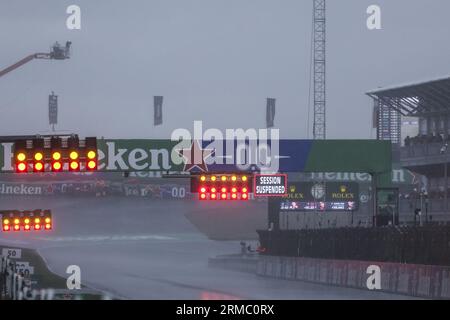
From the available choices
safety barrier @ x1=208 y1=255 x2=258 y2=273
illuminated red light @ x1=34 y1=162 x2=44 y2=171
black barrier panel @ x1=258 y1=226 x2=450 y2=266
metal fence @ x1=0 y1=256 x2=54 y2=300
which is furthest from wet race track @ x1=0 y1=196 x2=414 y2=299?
illuminated red light @ x1=34 y1=162 x2=44 y2=171

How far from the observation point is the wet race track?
234 feet

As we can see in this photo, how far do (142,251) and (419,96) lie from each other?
5930 cm

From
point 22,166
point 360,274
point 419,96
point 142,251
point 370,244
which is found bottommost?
point 142,251

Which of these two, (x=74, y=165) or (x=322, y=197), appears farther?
(x=322, y=197)

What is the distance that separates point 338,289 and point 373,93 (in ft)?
149

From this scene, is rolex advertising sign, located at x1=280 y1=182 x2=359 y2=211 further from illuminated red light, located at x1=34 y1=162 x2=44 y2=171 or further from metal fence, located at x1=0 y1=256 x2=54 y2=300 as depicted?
illuminated red light, located at x1=34 y1=162 x2=44 y2=171

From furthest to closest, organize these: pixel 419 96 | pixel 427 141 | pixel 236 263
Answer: pixel 236 263 < pixel 419 96 < pixel 427 141

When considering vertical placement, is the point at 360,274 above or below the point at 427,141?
below

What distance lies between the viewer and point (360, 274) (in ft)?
211

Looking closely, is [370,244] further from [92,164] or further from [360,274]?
[92,164]

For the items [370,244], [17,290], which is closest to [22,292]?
[17,290]

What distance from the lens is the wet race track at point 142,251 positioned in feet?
234

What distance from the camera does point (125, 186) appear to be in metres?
175
